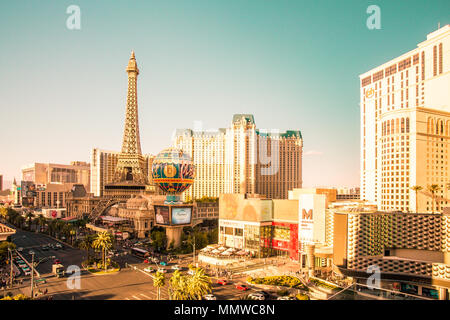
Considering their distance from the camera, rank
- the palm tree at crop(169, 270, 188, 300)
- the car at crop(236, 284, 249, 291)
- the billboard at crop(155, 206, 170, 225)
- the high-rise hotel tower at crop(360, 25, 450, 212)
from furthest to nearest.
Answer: the billboard at crop(155, 206, 170, 225) → the high-rise hotel tower at crop(360, 25, 450, 212) → the car at crop(236, 284, 249, 291) → the palm tree at crop(169, 270, 188, 300)

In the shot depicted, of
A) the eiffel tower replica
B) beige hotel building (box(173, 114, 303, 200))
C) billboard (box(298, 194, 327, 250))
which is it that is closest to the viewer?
billboard (box(298, 194, 327, 250))

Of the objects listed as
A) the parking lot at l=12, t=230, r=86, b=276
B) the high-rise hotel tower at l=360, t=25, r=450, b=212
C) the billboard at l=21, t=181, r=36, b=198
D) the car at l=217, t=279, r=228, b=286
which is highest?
the high-rise hotel tower at l=360, t=25, r=450, b=212

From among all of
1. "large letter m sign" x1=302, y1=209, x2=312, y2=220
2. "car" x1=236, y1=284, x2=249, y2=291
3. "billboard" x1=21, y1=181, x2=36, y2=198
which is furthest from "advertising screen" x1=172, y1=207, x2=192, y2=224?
"billboard" x1=21, y1=181, x2=36, y2=198

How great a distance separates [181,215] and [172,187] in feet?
21.4

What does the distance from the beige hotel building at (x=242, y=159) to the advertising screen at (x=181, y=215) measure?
59.8 metres

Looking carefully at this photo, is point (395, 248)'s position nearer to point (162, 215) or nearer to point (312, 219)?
point (312, 219)

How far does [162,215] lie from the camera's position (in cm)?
6862

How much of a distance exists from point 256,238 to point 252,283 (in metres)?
19.5

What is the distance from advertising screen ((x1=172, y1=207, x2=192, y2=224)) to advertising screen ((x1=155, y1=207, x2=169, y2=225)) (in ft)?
5.01

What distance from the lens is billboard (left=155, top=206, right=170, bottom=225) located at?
67.8 m

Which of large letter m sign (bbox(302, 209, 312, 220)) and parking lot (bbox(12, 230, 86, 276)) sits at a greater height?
large letter m sign (bbox(302, 209, 312, 220))

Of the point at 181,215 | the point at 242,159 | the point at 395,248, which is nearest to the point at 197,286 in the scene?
the point at 395,248

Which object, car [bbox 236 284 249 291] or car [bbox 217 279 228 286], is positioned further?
car [bbox 217 279 228 286]

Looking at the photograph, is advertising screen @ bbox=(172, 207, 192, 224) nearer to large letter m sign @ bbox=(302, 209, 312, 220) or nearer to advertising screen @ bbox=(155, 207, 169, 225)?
advertising screen @ bbox=(155, 207, 169, 225)
